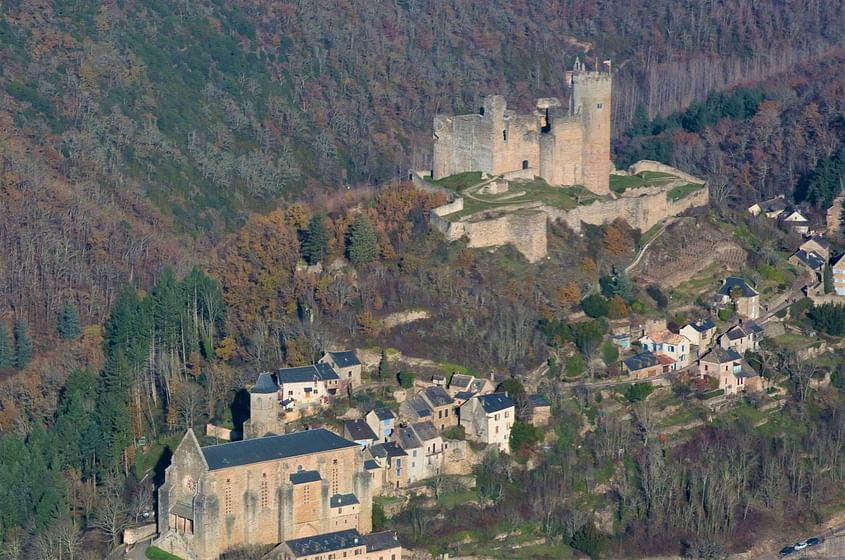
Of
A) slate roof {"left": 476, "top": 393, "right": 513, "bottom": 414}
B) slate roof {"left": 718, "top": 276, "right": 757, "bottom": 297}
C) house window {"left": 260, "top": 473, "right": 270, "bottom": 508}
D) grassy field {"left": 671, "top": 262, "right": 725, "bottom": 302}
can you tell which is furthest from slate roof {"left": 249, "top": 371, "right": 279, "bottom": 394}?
slate roof {"left": 718, "top": 276, "right": 757, "bottom": 297}

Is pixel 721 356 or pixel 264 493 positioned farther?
pixel 721 356

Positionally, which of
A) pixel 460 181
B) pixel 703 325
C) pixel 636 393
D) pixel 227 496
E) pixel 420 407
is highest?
pixel 460 181

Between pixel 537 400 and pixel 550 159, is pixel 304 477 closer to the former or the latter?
pixel 537 400

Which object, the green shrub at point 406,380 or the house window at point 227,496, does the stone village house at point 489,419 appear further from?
the house window at point 227,496

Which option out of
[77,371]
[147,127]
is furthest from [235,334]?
[147,127]

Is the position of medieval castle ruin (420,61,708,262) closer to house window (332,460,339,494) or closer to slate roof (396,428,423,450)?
slate roof (396,428,423,450)

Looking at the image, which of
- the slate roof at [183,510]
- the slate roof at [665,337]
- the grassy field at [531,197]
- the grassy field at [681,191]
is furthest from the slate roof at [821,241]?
the slate roof at [183,510]

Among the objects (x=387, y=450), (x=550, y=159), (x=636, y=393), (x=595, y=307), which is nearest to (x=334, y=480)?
(x=387, y=450)
